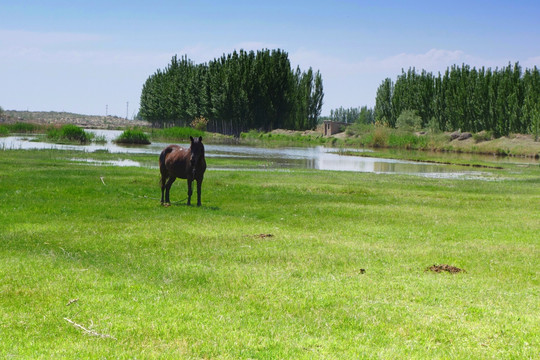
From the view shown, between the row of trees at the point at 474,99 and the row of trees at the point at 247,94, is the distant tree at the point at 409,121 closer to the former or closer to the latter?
the row of trees at the point at 474,99

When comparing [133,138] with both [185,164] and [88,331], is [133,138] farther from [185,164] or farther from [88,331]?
[88,331]

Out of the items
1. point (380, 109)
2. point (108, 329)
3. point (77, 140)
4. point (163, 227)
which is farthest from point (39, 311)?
point (380, 109)

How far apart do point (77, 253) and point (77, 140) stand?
7540 centimetres

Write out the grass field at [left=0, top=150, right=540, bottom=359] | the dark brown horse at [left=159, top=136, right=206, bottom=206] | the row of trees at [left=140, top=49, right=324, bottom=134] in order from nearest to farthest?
the grass field at [left=0, top=150, right=540, bottom=359], the dark brown horse at [left=159, top=136, right=206, bottom=206], the row of trees at [left=140, top=49, right=324, bottom=134]

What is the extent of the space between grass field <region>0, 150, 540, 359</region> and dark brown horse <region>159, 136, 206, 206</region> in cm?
113

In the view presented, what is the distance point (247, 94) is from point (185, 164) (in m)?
116

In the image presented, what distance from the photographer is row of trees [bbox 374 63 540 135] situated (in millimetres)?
108562

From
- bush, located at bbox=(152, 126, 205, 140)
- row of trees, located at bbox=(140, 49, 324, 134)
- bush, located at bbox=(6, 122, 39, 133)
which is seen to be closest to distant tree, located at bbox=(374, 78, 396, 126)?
row of trees, located at bbox=(140, 49, 324, 134)

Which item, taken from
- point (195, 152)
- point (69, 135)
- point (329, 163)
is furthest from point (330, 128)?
point (195, 152)

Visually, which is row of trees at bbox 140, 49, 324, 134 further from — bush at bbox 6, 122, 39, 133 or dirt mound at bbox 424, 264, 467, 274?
dirt mound at bbox 424, 264, 467, 274

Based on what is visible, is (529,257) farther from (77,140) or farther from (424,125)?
(424,125)

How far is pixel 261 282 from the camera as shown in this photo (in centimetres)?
1192

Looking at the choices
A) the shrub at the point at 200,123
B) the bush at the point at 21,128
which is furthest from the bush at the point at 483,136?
the bush at the point at 21,128

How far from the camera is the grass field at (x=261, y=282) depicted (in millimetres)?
8719
